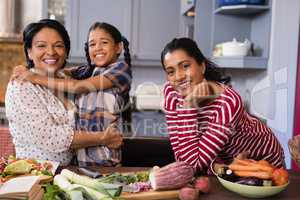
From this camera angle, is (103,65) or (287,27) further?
(287,27)

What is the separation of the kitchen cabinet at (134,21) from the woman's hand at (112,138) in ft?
6.78

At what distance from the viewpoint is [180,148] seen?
4.28 ft

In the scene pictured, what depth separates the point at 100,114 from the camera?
1359 mm

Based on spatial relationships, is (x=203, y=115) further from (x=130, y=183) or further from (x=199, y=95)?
(x=130, y=183)

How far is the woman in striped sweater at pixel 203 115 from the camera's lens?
125 centimetres

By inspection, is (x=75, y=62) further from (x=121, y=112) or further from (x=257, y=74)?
(x=121, y=112)

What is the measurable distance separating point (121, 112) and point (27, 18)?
2.71 m

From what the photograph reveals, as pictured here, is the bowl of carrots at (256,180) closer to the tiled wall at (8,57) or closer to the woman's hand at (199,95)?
the woman's hand at (199,95)

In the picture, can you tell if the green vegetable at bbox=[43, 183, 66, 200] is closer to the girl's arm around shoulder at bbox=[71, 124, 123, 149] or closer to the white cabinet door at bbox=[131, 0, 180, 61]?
the girl's arm around shoulder at bbox=[71, 124, 123, 149]

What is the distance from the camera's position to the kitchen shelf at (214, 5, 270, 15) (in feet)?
8.13

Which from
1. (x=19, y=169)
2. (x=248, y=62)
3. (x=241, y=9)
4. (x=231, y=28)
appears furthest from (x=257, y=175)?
(x=231, y=28)

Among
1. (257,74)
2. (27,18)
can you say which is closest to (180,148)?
(257,74)

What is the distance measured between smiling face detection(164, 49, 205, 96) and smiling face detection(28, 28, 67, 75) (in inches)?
16.0

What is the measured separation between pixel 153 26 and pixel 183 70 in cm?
217
